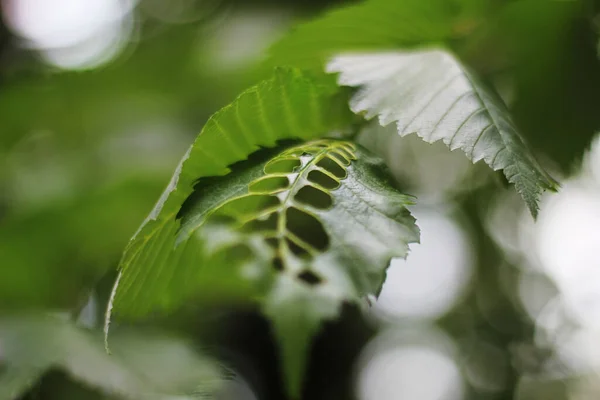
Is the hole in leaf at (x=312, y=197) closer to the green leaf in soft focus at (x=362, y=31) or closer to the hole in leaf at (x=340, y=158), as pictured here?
the hole in leaf at (x=340, y=158)

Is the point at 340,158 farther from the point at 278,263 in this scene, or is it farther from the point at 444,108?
the point at 278,263

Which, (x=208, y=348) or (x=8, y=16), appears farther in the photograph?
(x=8, y=16)

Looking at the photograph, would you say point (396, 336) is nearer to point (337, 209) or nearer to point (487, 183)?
point (487, 183)

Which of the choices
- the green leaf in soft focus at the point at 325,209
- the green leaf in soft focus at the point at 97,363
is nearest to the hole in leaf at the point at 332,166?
the green leaf in soft focus at the point at 325,209

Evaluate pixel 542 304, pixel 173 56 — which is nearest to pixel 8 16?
pixel 173 56

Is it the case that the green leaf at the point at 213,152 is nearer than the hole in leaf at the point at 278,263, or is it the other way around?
the green leaf at the point at 213,152

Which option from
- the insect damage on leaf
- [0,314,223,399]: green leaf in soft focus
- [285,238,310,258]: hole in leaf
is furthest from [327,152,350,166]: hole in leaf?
[0,314,223,399]: green leaf in soft focus

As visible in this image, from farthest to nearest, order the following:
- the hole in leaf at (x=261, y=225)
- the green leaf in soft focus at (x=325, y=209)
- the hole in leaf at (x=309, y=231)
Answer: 1. the hole in leaf at (x=309, y=231)
2. the hole in leaf at (x=261, y=225)
3. the green leaf in soft focus at (x=325, y=209)
